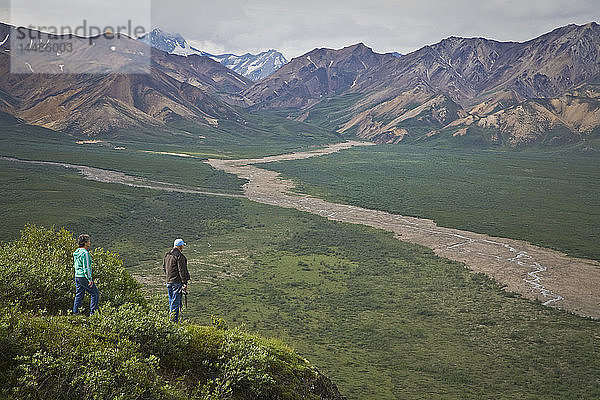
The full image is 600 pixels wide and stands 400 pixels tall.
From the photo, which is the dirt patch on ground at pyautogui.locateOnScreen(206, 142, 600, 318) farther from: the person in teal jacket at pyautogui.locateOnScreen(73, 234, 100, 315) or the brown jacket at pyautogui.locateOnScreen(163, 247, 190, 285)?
the person in teal jacket at pyautogui.locateOnScreen(73, 234, 100, 315)

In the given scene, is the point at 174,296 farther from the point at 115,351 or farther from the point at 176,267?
the point at 115,351

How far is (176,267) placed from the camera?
56.1ft

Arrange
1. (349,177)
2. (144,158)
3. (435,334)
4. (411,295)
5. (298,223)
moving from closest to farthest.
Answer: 1. (435,334)
2. (411,295)
3. (298,223)
4. (349,177)
5. (144,158)

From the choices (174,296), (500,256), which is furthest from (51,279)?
(500,256)

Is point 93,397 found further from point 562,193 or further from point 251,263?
point 562,193

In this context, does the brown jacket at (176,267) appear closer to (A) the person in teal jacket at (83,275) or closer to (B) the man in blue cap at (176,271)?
(B) the man in blue cap at (176,271)

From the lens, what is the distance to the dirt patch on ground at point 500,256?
44.0m

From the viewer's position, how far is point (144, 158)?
13325cm

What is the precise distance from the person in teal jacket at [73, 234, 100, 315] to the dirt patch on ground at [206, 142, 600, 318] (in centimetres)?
3574

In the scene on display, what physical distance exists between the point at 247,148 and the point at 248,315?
150 meters

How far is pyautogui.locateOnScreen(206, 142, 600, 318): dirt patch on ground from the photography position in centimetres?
4397

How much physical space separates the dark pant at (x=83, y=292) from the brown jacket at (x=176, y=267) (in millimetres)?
2220

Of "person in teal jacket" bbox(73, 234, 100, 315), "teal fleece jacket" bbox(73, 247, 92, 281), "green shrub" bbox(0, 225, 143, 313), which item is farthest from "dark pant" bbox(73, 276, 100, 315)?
"green shrub" bbox(0, 225, 143, 313)

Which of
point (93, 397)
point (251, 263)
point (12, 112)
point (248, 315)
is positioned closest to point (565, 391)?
point (248, 315)
